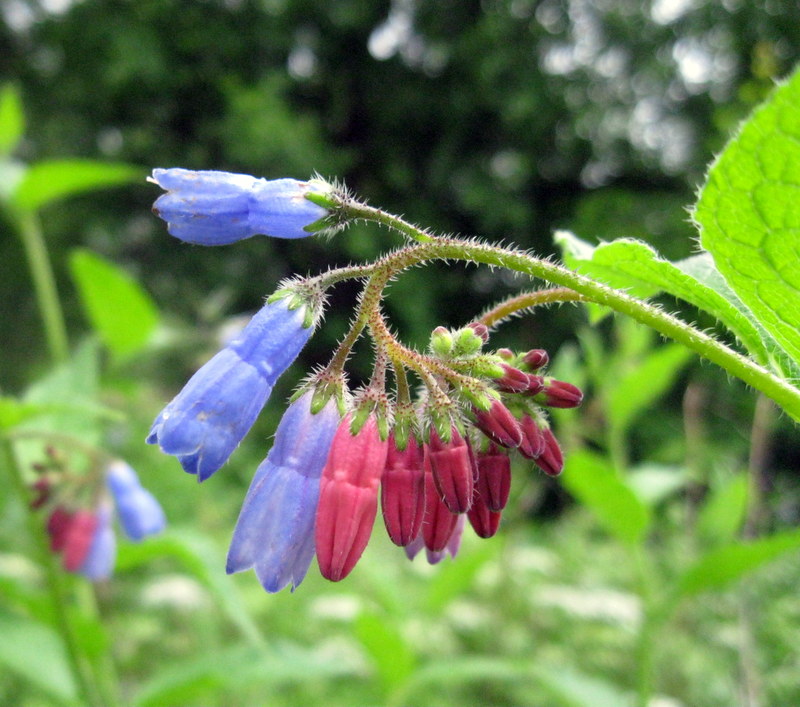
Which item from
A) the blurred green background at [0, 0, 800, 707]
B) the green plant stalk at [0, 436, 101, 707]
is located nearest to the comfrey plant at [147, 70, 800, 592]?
the green plant stalk at [0, 436, 101, 707]

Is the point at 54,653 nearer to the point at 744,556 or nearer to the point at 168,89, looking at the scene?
the point at 744,556

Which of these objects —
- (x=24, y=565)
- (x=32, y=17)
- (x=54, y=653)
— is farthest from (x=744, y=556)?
(x=32, y=17)

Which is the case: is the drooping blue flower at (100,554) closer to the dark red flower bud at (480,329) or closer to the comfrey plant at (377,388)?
the comfrey plant at (377,388)

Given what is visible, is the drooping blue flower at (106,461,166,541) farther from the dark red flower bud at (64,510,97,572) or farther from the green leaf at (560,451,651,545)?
the green leaf at (560,451,651,545)

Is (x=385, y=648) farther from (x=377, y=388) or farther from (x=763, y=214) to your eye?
(x=763, y=214)

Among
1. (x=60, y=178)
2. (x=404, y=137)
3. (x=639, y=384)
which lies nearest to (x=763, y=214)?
(x=639, y=384)

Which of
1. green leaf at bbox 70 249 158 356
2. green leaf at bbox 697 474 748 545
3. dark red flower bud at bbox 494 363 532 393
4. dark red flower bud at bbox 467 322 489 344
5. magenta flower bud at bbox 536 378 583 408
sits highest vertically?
green leaf at bbox 70 249 158 356
